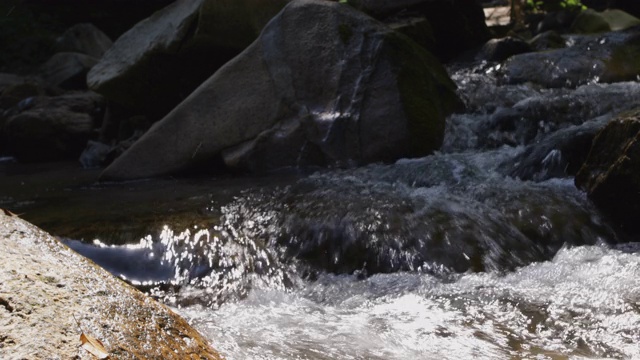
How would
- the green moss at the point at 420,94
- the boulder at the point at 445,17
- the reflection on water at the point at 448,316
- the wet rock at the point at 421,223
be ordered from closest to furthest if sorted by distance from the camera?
1. the reflection on water at the point at 448,316
2. the wet rock at the point at 421,223
3. the green moss at the point at 420,94
4. the boulder at the point at 445,17

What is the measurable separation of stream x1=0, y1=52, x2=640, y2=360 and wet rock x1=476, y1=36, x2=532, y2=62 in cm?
367

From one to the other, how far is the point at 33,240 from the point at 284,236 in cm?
203

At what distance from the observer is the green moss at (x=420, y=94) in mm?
6137

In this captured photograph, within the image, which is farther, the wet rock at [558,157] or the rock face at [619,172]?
the wet rock at [558,157]

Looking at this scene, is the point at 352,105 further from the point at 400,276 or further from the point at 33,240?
the point at 33,240

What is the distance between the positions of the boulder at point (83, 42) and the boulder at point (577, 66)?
9338 mm

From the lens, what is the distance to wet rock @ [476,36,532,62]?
9.29 m

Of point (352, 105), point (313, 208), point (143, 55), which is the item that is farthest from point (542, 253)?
point (143, 55)

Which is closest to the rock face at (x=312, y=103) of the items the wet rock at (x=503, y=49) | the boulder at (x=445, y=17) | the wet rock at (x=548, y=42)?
the wet rock at (x=503, y=49)

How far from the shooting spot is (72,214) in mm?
4781

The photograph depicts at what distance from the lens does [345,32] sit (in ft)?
21.7

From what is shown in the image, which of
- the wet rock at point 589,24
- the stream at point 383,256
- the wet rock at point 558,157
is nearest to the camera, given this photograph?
the stream at point 383,256

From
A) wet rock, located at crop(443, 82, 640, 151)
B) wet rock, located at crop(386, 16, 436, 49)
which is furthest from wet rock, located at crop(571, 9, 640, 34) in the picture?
wet rock, located at crop(443, 82, 640, 151)

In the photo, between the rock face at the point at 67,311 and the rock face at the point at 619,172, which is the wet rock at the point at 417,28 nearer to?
the rock face at the point at 619,172
